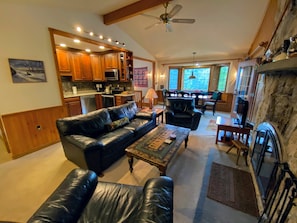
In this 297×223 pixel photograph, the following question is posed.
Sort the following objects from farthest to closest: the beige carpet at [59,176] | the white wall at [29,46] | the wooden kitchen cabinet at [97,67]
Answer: the wooden kitchen cabinet at [97,67], the white wall at [29,46], the beige carpet at [59,176]

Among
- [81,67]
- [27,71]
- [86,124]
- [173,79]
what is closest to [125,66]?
[81,67]

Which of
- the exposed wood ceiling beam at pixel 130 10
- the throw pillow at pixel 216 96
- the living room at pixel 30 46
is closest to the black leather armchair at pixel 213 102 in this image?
the throw pillow at pixel 216 96

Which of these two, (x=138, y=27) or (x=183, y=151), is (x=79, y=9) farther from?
(x=183, y=151)

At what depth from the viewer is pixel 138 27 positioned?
4715mm

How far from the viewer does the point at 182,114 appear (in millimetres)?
4230

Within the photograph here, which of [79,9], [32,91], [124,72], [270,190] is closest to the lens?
[270,190]

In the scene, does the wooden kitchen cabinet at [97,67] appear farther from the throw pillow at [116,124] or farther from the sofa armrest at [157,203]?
the sofa armrest at [157,203]

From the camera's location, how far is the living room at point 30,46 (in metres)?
2.48

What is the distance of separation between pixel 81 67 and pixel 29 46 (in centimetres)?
283

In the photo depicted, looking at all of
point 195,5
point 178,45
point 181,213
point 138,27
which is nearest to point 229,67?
point 178,45

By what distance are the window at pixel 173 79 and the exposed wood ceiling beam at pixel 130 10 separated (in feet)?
15.1

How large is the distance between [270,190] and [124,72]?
16.8 feet

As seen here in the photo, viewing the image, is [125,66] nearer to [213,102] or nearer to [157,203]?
[213,102]

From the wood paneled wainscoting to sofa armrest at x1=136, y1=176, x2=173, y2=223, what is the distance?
9.94 ft
